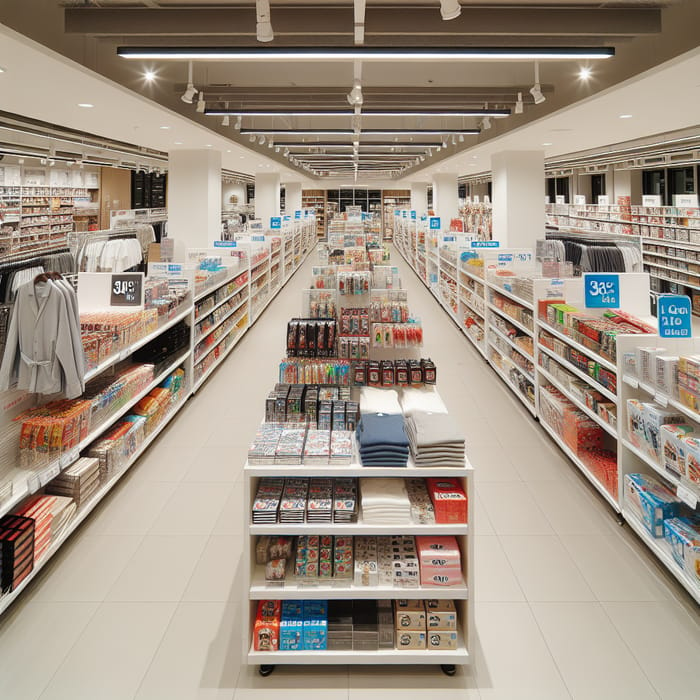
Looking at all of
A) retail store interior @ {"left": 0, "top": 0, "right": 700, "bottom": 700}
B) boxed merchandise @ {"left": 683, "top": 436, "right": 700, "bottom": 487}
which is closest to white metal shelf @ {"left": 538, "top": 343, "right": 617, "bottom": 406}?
retail store interior @ {"left": 0, "top": 0, "right": 700, "bottom": 700}

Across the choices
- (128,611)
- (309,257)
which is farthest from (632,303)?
(309,257)

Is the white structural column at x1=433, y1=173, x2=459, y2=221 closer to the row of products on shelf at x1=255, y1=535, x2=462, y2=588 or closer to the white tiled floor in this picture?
the white tiled floor

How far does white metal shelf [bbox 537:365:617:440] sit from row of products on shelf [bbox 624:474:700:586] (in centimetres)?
51

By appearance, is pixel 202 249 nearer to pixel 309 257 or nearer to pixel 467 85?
pixel 467 85

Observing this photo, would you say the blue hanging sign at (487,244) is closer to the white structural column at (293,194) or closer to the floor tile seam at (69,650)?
the floor tile seam at (69,650)

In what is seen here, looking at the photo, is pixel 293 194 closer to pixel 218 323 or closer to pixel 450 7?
pixel 218 323

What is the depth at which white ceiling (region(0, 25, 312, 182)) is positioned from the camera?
4.84m

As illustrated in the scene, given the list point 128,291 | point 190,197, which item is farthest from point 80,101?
point 190,197

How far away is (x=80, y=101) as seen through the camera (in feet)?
22.1

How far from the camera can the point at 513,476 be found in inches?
208

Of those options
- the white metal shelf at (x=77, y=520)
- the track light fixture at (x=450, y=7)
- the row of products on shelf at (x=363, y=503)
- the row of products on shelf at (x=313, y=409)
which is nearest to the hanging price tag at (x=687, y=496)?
the row of products on shelf at (x=363, y=503)

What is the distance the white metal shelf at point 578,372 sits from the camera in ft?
15.3

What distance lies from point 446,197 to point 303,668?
18874 millimetres

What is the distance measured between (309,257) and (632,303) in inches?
900
